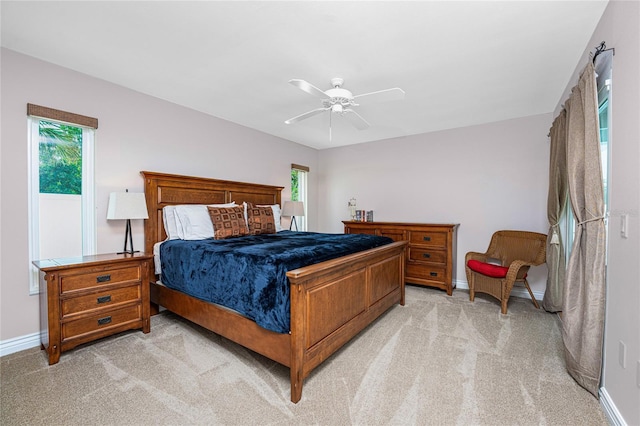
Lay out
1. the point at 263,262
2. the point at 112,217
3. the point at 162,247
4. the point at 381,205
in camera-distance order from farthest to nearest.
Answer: the point at 381,205
the point at 162,247
the point at 112,217
the point at 263,262

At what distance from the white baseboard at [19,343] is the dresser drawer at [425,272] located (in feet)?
14.7

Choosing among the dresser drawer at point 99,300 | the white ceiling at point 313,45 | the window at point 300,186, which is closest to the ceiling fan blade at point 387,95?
the white ceiling at point 313,45

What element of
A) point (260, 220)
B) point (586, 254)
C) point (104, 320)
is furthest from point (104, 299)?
point (586, 254)

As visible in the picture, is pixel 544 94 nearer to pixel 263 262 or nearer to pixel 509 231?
pixel 509 231

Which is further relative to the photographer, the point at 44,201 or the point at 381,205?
the point at 381,205

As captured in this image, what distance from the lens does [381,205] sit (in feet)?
17.7

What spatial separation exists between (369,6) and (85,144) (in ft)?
10.0

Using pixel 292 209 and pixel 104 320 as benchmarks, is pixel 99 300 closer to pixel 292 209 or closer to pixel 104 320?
pixel 104 320

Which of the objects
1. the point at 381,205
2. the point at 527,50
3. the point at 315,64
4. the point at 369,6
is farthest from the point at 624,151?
the point at 381,205

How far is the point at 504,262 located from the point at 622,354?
8.68 ft

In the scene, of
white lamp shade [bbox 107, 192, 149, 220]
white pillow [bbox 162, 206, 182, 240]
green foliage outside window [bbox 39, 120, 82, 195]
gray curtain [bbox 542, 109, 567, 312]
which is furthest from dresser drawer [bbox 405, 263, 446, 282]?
green foliage outside window [bbox 39, 120, 82, 195]

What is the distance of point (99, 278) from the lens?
252cm

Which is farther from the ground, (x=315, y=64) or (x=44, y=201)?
(x=315, y=64)

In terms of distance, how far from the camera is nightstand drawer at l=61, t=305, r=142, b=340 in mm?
2356
